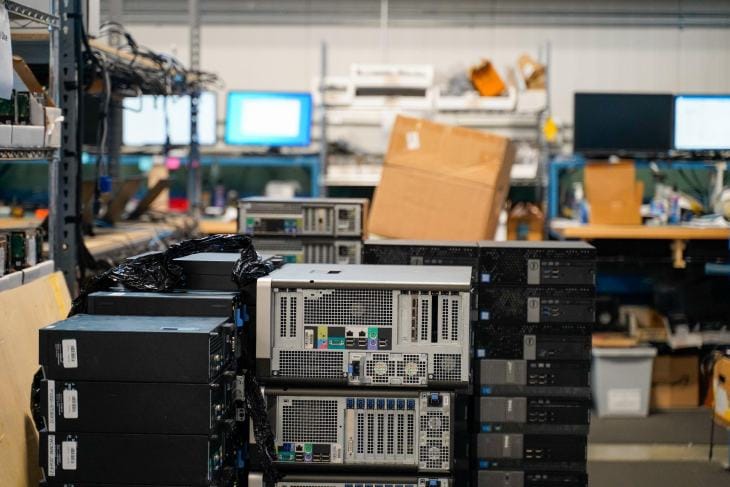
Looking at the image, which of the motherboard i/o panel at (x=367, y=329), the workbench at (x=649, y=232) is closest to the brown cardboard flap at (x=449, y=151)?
the workbench at (x=649, y=232)

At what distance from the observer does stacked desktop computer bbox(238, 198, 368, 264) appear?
12.6 ft

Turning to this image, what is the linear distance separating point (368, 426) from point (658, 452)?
2.50 meters

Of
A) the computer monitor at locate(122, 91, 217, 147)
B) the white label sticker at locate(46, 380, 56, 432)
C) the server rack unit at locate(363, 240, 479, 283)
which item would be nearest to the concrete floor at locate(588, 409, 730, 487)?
the server rack unit at locate(363, 240, 479, 283)

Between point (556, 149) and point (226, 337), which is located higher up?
point (556, 149)

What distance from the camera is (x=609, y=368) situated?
511 cm

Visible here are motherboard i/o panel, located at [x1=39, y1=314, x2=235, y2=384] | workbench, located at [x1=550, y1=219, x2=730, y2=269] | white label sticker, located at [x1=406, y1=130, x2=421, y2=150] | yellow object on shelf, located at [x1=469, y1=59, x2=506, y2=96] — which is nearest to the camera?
motherboard i/o panel, located at [x1=39, y1=314, x2=235, y2=384]

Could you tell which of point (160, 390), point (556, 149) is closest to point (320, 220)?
point (160, 390)

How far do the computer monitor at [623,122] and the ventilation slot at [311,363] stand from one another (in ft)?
10.9

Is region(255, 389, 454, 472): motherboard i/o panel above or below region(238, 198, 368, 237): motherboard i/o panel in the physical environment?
below

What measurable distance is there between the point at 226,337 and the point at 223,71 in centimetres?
467

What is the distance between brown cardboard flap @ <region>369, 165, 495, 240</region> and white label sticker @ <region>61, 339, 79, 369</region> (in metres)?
2.49

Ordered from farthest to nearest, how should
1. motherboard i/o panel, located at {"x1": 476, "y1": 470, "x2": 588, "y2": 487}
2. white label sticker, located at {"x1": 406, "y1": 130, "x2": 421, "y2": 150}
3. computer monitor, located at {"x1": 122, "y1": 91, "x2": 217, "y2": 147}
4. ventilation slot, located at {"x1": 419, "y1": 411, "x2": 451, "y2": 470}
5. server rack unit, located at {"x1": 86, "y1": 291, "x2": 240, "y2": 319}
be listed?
computer monitor, located at {"x1": 122, "y1": 91, "x2": 217, "y2": 147}, white label sticker, located at {"x1": 406, "y1": 130, "x2": 421, "y2": 150}, motherboard i/o panel, located at {"x1": 476, "y1": 470, "x2": 588, "y2": 487}, ventilation slot, located at {"x1": 419, "y1": 411, "x2": 451, "y2": 470}, server rack unit, located at {"x1": 86, "y1": 291, "x2": 240, "y2": 319}

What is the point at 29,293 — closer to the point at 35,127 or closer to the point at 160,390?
the point at 35,127

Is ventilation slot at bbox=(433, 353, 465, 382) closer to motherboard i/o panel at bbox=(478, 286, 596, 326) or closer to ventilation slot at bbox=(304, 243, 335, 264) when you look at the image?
motherboard i/o panel at bbox=(478, 286, 596, 326)
